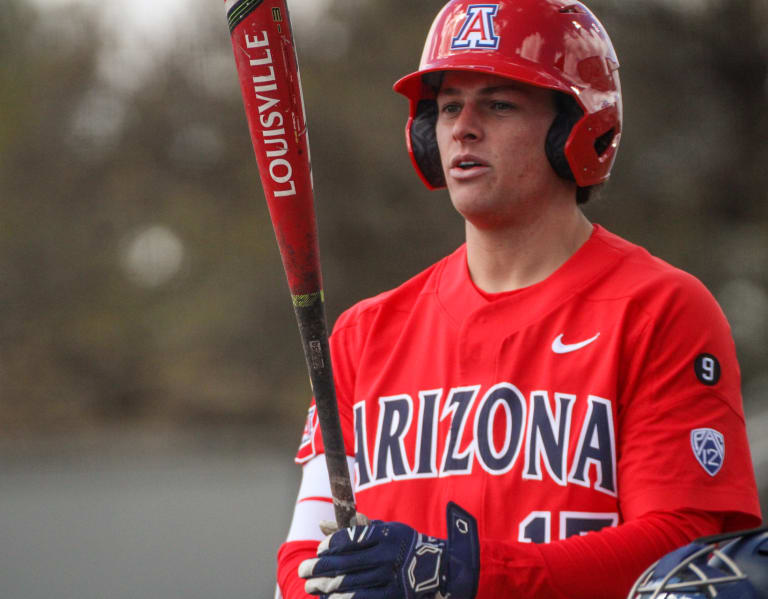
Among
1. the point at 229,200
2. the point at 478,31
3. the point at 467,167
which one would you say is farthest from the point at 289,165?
the point at 229,200

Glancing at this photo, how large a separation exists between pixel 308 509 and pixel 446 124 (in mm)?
929

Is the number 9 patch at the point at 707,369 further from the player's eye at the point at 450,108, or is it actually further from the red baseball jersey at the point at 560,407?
the player's eye at the point at 450,108

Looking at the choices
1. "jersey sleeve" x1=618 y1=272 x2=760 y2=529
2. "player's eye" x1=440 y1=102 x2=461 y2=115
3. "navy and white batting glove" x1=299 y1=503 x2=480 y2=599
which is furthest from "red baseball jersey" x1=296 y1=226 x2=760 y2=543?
Answer: "player's eye" x1=440 y1=102 x2=461 y2=115

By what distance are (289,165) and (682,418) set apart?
904 millimetres

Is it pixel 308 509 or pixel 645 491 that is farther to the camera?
pixel 308 509

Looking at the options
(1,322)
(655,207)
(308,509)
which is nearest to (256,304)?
(1,322)

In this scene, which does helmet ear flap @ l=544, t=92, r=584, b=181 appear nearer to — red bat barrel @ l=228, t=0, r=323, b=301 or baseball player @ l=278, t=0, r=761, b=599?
baseball player @ l=278, t=0, r=761, b=599

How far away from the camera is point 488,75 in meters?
2.33

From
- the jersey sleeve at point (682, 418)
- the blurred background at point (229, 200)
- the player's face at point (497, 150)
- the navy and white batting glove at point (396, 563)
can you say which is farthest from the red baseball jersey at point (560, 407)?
the blurred background at point (229, 200)

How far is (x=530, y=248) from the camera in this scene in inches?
94.4

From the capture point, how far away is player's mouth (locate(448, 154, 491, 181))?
230 cm

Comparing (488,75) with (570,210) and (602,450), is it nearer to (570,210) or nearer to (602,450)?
(570,210)

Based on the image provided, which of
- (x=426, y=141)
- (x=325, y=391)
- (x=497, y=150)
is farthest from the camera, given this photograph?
(x=426, y=141)

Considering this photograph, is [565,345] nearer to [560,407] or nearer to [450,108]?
[560,407]
